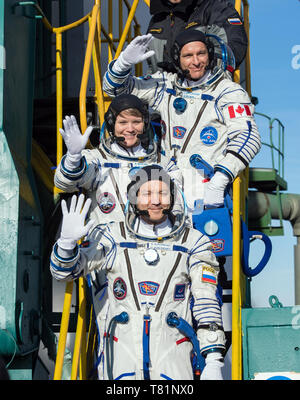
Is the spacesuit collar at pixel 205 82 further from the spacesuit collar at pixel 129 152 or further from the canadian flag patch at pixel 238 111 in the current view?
the spacesuit collar at pixel 129 152

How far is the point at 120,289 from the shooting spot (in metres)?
3.62

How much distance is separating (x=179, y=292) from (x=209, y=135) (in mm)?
1408

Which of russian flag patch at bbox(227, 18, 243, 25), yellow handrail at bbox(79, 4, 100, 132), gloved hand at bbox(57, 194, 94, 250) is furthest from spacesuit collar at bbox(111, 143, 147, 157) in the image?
russian flag patch at bbox(227, 18, 243, 25)

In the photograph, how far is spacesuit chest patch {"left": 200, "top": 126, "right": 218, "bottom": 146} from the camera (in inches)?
182

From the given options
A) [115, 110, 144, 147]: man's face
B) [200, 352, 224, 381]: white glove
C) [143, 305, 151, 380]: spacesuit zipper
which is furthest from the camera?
[115, 110, 144, 147]: man's face

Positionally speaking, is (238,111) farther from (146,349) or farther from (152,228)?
(146,349)

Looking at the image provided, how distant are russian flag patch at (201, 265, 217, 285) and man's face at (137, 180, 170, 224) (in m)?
0.39

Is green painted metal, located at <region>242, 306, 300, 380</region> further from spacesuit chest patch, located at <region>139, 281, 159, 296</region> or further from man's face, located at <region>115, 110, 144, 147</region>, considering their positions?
man's face, located at <region>115, 110, 144, 147</region>

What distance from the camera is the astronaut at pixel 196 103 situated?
4.45 m

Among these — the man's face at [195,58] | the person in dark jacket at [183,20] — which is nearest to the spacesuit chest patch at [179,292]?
the man's face at [195,58]

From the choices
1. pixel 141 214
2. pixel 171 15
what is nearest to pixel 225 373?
pixel 141 214

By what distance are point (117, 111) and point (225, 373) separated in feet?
7.18

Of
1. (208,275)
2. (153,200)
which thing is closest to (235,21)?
(153,200)
